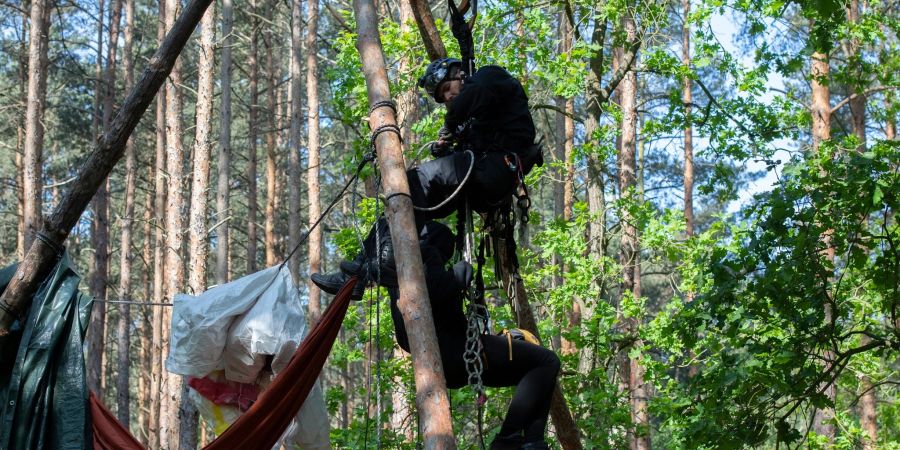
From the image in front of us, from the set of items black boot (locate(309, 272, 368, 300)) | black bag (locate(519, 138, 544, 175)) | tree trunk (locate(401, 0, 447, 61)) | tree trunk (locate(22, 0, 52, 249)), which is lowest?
black boot (locate(309, 272, 368, 300))

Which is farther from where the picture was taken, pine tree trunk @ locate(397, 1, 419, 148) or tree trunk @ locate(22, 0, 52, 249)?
tree trunk @ locate(22, 0, 52, 249)

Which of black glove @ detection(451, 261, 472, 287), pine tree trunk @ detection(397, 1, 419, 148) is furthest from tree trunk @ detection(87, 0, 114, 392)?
black glove @ detection(451, 261, 472, 287)

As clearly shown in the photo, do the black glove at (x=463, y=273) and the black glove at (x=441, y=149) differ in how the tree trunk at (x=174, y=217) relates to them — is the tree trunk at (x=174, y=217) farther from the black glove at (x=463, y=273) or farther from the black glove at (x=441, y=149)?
the black glove at (x=463, y=273)

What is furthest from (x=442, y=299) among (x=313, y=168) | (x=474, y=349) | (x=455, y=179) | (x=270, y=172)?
(x=270, y=172)

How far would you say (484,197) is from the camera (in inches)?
203

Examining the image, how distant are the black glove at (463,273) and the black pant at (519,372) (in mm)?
298

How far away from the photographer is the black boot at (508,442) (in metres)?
4.77

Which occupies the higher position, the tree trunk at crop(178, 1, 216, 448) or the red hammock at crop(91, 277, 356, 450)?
the tree trunk at crop(178, 1, 216, 448)

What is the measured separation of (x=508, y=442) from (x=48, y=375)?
2192mm

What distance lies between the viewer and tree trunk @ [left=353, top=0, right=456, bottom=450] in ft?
12.8

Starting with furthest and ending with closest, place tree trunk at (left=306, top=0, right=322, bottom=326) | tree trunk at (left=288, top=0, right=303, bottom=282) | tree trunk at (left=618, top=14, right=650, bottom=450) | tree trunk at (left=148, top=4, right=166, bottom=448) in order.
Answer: tree trunk at (left=148, top=4, right=166, bottom=448) < tree trunk at (left=288, top=0, right=303, bottom=282) < tree trunk at (left=306, top=0, right=322, bottom=326) < tree trunk at (left=618, top=14, right=650, bottom=450)

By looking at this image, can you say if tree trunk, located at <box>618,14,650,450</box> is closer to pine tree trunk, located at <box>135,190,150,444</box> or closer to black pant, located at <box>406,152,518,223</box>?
black pant, located at <box>406,152,518,223</box>

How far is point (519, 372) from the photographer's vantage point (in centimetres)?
493

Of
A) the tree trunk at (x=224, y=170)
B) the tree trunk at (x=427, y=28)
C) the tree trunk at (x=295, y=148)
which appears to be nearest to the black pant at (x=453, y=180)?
the tree trunk at (x=427, y=28)
